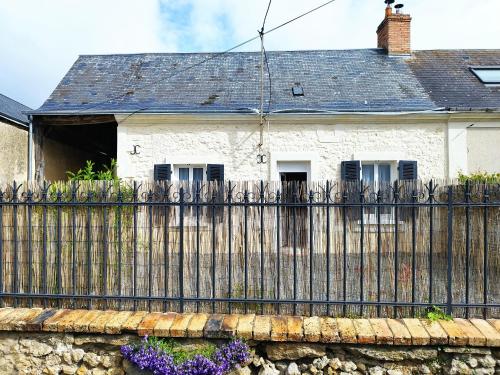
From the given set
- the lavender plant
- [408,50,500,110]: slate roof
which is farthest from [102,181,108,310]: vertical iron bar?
[408,50,500,110]: slate roof

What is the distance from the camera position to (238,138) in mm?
8477

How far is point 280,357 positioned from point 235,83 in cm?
773

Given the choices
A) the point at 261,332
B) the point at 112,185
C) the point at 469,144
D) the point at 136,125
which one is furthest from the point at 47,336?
the point at 469,144

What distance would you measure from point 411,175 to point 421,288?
535cm

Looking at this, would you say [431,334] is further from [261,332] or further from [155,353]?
[155,353]

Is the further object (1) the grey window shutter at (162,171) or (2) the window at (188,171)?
(2) the window at (188,171)

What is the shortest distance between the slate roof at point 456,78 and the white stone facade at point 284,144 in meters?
0.72

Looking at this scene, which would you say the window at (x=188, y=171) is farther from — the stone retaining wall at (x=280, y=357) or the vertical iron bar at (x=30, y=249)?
the stone retaining wall at (x=280, y=357)

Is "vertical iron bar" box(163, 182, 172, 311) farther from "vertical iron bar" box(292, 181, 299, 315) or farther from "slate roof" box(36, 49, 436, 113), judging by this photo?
"slate roof" box(36, 49, 436, 113)

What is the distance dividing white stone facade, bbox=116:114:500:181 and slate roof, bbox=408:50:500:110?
2.35ft

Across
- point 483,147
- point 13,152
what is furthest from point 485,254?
point 13,152

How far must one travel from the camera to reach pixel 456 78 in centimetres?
995

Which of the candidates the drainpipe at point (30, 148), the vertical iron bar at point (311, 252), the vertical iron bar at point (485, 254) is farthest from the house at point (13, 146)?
the vertical iron bar at point (485, 254)

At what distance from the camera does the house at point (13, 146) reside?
26.2ft
